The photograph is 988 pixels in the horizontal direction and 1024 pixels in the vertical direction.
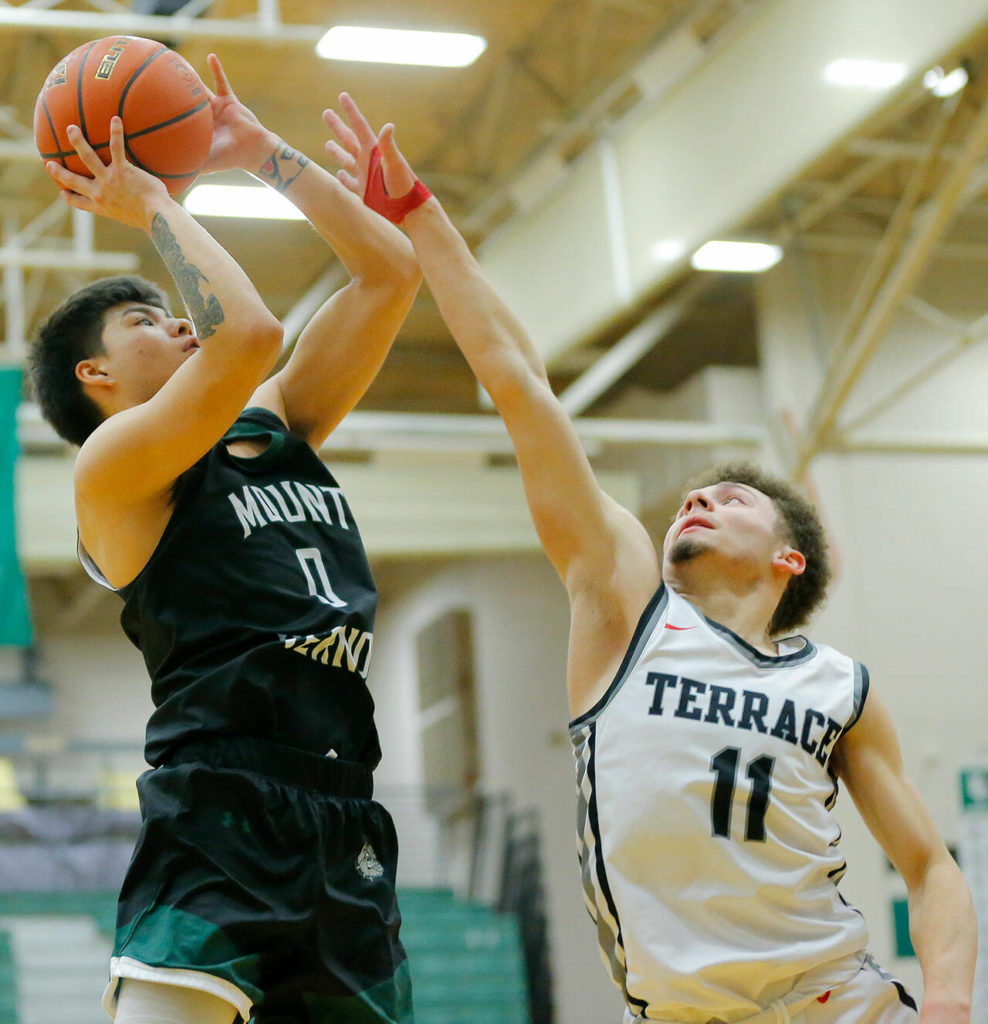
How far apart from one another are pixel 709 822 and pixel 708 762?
0.10m

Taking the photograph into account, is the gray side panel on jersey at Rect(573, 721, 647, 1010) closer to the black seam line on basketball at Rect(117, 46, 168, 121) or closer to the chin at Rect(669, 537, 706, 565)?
the chin at Rect(669, 537, 706, 565)

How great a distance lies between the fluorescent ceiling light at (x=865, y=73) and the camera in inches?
299

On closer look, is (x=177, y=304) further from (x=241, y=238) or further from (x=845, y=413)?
(x=845, y=413)

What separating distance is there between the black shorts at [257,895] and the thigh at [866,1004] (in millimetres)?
747

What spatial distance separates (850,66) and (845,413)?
180 inches

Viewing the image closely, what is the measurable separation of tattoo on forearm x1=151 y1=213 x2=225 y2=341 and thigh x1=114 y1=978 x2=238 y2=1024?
3.66 ft

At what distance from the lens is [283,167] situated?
3125 millimetres

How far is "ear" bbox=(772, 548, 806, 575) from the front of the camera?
297 cm

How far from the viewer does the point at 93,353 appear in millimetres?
2875

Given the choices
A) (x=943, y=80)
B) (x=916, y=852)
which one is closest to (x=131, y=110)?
(x=916, y=852)

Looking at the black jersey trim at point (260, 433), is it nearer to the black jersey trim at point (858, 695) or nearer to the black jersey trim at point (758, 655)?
the black jersey trim at point (758, 655)

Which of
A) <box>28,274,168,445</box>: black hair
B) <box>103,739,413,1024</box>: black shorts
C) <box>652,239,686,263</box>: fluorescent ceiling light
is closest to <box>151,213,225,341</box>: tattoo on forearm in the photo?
<box>28,274,168,445</box>: black hair

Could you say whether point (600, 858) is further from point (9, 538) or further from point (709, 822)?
point (9, 538)

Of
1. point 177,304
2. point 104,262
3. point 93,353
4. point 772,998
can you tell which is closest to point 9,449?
point 104,262
